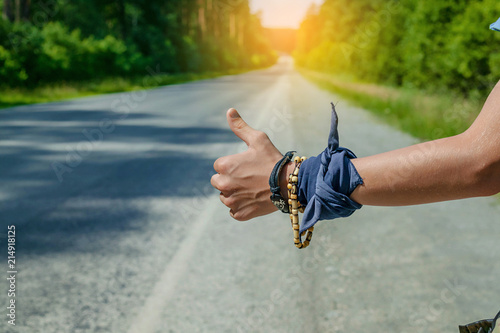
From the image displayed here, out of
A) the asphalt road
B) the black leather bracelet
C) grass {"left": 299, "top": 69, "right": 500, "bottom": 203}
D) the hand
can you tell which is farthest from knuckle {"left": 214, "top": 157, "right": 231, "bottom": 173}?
grass {"left": 299, "top": 69, "right": 500, "bottom": 203}

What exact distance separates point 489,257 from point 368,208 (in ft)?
5.22

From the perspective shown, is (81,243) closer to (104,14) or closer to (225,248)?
(225,248)

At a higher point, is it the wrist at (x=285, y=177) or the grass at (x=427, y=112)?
the wrist at (x=285, y=177)

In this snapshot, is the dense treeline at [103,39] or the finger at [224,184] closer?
the finger at [224,184]

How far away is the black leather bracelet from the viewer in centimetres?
131

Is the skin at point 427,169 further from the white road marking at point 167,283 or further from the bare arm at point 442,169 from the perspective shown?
the white road marking at point 167,283

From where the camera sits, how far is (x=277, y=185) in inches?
51.6

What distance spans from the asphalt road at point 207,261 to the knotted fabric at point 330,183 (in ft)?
5.58

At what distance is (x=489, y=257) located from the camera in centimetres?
381

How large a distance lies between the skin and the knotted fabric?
0.09 feet

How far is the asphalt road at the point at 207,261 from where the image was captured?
291 cm

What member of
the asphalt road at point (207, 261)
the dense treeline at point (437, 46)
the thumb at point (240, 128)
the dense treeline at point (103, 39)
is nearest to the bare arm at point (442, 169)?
the thumb at point (240, 128)

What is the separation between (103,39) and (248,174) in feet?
112

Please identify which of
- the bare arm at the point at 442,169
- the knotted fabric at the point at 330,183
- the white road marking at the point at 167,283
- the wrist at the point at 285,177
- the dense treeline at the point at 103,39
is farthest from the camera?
the dense treeline at the point at 103,39
